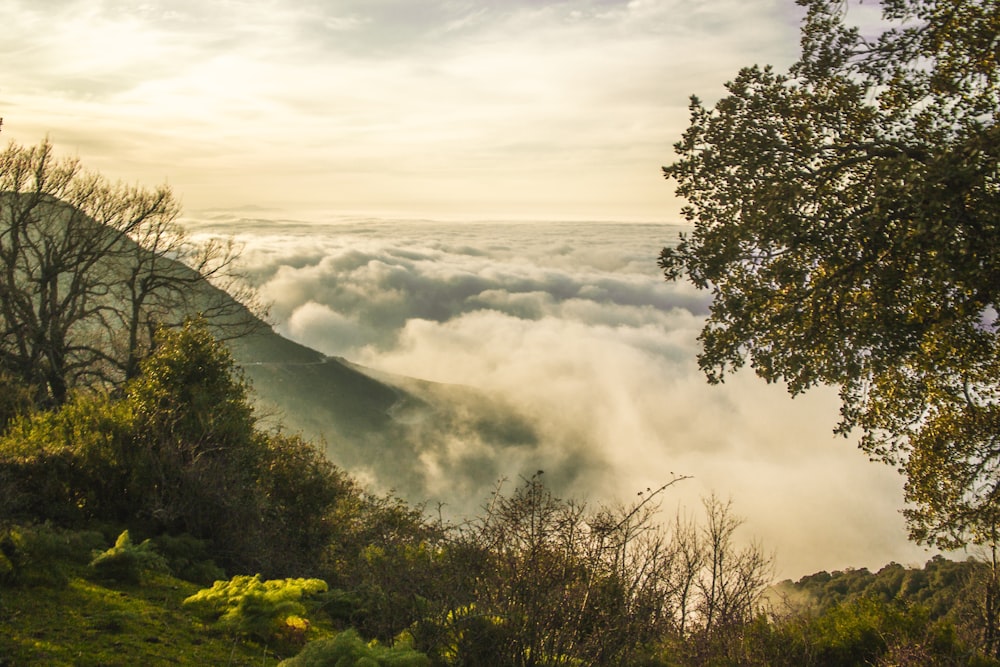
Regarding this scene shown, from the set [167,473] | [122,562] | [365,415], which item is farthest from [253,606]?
[365,415]

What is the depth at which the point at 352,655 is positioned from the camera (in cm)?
757

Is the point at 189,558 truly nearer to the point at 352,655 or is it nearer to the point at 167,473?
the point at 167,473

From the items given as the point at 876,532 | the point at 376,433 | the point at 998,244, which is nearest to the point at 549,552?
the point at 998,244

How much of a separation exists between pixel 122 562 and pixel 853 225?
459 inches

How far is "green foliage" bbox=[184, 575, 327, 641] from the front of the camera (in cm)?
998

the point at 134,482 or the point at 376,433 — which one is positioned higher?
the point at 134,482

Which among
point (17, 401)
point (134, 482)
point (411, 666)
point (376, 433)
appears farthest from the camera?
point (376, 433)

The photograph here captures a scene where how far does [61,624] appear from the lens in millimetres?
9016

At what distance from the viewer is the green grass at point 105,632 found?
8250 mm

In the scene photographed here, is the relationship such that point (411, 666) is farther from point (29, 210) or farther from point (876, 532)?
point (876, 532)

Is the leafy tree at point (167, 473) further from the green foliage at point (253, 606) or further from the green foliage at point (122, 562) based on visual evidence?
the green foliage at point (253, 606)

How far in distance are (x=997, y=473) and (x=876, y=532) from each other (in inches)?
7829

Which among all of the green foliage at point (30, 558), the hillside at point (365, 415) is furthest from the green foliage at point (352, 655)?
the hillside at point (365, 415)

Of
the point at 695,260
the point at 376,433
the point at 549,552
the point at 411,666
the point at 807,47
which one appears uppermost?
the point at 807,47
